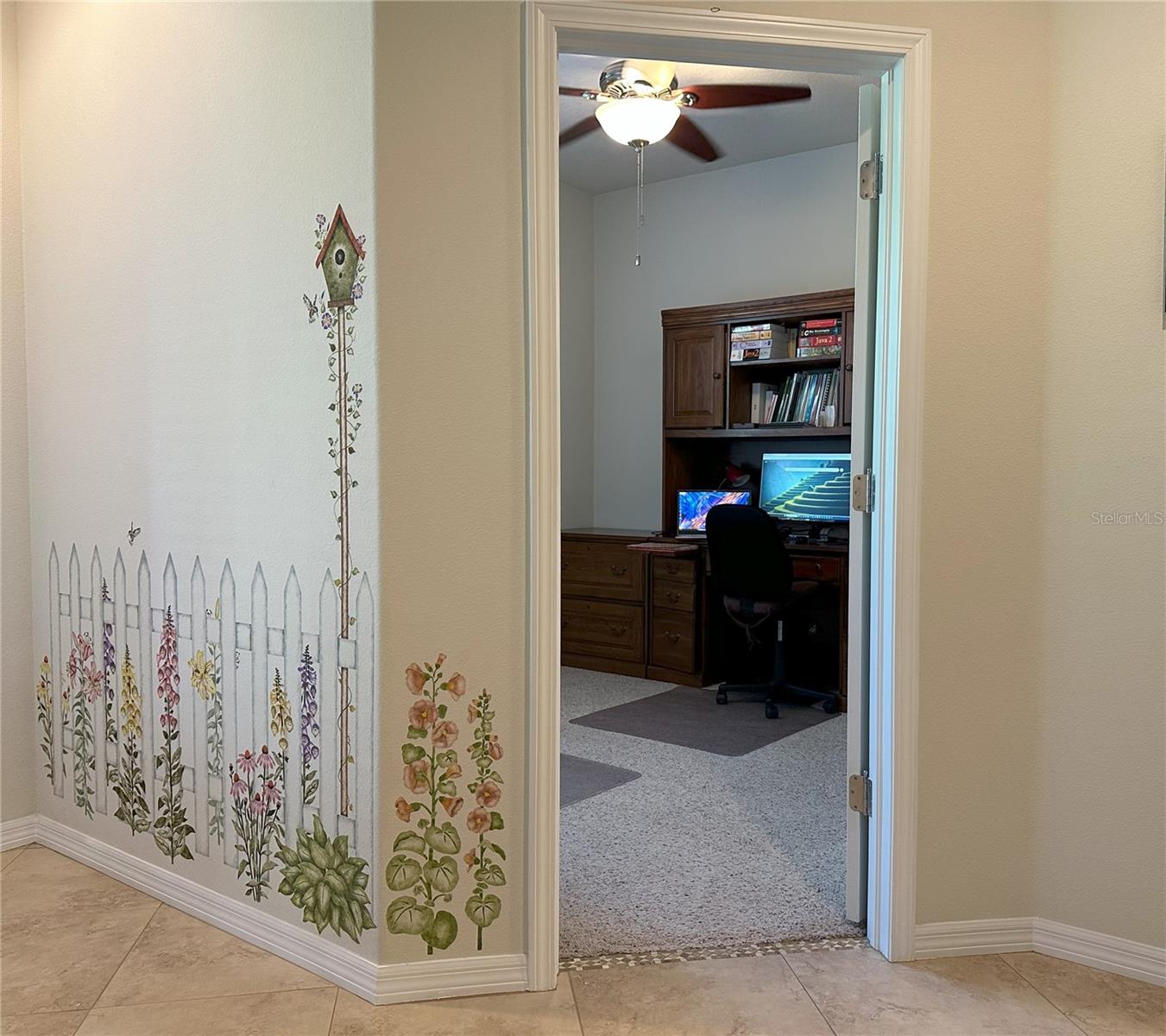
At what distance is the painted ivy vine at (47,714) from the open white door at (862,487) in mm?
2269

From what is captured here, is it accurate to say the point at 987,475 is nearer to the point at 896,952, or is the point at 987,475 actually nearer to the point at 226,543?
the point at 896,952

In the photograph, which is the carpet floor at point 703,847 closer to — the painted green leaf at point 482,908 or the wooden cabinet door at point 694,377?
the painted green leaf at point 482,908

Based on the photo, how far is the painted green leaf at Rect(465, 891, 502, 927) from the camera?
2119 millimetres

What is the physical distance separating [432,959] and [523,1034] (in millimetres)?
269

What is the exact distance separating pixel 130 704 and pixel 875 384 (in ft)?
6.85

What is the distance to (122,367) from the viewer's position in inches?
103

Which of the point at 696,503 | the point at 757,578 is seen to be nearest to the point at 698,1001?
the point at 757,578

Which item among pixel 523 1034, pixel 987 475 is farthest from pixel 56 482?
pixel 987 475

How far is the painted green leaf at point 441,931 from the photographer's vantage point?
6.90ft

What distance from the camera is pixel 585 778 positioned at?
11.7 feet

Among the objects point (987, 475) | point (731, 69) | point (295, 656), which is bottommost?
point (295, 656)

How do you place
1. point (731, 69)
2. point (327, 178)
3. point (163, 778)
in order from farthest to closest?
point (731, 69) → point (163, 778) → point (327, 178)

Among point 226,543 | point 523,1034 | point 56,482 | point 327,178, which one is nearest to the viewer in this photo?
point 523,1034

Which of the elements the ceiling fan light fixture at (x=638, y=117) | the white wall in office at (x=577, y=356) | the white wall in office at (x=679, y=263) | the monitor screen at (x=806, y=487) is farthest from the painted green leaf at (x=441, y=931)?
the white wall in office at (x=679, y=263)
